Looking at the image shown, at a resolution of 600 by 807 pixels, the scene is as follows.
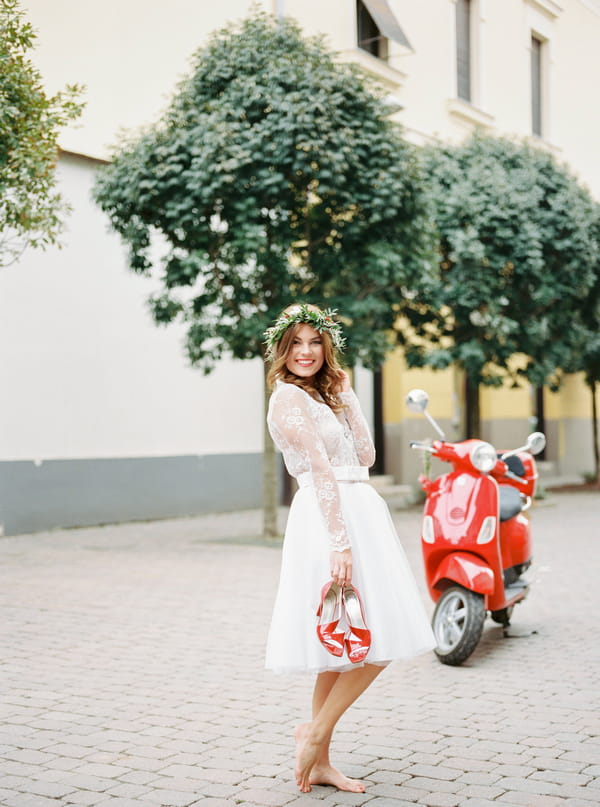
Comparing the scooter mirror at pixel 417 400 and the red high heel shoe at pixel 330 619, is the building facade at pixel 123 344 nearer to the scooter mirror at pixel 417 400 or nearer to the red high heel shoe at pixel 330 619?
the scooter mirror at pixel 417 400

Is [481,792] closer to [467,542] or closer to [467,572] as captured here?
[467,572]

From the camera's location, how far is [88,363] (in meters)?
12.3

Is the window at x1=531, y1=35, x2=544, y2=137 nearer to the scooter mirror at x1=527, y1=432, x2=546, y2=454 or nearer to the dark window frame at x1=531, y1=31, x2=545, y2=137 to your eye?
the dark window frame at x1=531, y1=31, x2=545, y2=137

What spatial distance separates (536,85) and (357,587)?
19.8 metres

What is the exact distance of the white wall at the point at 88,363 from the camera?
1144 centimetres

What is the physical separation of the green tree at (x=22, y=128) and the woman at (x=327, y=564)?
179 inches

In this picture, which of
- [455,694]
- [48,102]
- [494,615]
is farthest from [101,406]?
[455,694]

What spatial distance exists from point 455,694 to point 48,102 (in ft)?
17.8

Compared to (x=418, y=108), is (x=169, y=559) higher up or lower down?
lower down

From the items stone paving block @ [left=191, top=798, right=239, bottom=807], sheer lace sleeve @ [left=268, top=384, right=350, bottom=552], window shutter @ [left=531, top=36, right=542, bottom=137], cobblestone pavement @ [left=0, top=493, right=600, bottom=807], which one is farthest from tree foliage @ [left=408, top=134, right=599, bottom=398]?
stone paving block @ [left=191, top=798, right=239, bottom=807]

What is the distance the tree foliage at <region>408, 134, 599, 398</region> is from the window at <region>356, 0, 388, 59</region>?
2.49 m

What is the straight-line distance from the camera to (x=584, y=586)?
841cm

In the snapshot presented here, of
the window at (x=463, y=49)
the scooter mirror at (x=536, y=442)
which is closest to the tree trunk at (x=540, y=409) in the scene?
the window at (x=463, y=49)

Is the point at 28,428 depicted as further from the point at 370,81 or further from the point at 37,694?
the point at 37,694
